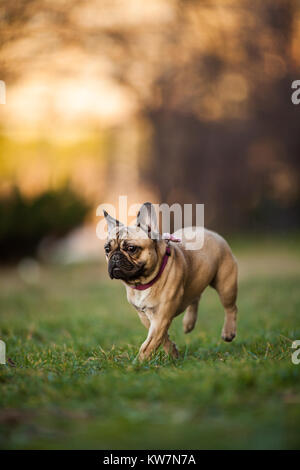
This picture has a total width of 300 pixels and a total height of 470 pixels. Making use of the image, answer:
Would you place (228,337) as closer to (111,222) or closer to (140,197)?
(111,222)

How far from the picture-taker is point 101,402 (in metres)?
3.16

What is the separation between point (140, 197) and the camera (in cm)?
2048

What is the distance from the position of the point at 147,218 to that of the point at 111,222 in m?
0.38

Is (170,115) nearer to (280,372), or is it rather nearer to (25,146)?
(25,146)

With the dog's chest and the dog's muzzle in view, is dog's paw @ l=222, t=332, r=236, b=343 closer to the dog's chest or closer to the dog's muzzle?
the dog's chest

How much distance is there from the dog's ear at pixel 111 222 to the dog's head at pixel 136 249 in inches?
4.1

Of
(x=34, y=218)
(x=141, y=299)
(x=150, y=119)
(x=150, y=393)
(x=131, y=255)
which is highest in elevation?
(x=150, y=119)

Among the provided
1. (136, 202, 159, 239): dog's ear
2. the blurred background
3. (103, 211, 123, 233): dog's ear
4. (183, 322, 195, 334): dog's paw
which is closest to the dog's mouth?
(136, 202, 159, 239): dog's ear

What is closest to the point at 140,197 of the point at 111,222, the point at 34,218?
the point at 34,218

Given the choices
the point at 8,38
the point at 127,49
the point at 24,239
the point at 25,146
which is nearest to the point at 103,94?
the point at 127,49

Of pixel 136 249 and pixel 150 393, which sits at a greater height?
pixel 136 249

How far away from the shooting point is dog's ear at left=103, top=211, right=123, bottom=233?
15.2ft

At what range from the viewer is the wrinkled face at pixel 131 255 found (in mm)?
4207

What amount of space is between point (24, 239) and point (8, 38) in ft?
23.1
